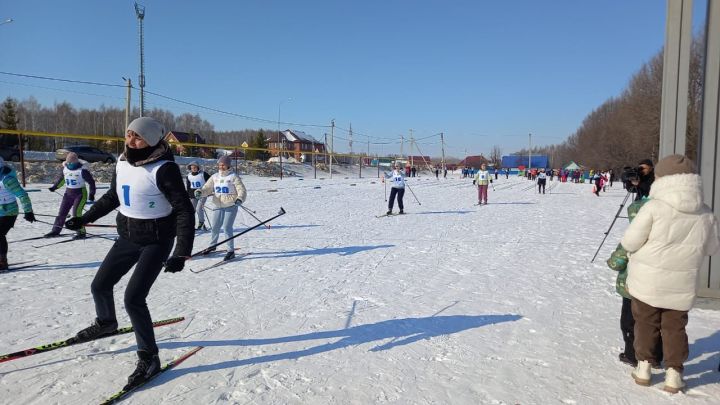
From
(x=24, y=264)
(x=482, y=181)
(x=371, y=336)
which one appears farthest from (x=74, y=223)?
(x=482, y=181)

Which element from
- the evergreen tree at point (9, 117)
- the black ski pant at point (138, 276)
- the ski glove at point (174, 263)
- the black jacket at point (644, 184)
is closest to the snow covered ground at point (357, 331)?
the black ski pant at point (138, 276)

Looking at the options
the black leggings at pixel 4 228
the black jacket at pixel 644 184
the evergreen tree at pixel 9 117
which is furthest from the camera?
the evergreen tree at pixel 9 117

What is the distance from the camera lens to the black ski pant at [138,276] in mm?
3105

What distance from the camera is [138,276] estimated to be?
311 centimetres

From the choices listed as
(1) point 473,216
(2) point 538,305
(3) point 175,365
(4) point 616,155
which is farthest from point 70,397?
(4) point 616,155

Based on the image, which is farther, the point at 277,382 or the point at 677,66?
the point at 677,66

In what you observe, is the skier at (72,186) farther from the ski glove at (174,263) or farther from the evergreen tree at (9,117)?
the evergreen tree at (9,117)

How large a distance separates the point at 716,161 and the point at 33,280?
867 cm

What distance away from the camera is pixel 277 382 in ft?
10.5

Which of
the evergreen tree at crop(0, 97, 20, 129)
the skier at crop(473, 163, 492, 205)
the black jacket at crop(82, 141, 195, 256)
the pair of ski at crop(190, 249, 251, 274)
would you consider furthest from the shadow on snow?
the evergreen tree at crop(0, 97, 20, 129)

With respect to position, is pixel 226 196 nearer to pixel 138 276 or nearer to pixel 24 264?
pixel 24 264

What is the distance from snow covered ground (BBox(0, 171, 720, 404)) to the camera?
10.1ft

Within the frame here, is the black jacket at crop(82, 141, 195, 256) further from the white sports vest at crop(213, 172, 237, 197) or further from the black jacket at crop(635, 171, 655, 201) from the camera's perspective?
the white sports vest at crop(213, 172, 237, 197)

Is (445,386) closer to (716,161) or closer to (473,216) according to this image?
(716,161)
